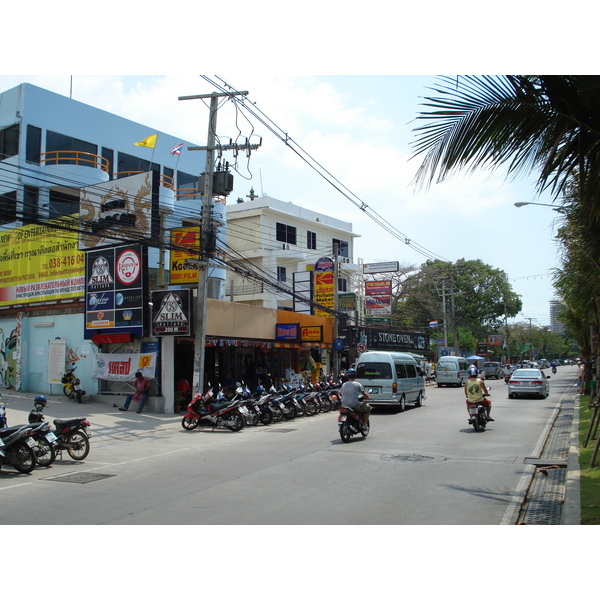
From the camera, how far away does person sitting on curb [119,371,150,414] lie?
66.8 feet

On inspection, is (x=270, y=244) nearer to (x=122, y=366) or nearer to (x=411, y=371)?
(x=411, y=371)

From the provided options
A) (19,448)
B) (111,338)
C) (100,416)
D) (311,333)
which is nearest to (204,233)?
Answer: (111,338)

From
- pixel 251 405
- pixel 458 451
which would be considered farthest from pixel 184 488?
pixel 251 405

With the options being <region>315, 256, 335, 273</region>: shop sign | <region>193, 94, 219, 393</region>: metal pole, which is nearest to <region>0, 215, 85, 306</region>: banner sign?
<region>193, 94, 219, 393</region>: metal pole

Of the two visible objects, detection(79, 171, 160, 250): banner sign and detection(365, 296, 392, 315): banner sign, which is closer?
detection(79, 171, 160, 250): banner sign

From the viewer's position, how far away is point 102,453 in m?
13.6

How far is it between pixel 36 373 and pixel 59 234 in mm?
5958

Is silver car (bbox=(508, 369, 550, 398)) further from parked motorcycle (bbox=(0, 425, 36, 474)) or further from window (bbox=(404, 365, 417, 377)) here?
parked motorcycle (bbox=(0, 425, 36, 474))

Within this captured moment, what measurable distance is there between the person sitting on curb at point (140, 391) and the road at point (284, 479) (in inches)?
113

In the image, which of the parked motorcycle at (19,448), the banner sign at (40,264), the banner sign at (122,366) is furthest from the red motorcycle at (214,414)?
the banner sign at (40,264)

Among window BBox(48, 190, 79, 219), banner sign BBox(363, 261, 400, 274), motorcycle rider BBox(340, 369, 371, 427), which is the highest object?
window BBox(48, 190, 79, 219)

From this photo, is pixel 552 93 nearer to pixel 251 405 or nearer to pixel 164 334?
pixel 251 405

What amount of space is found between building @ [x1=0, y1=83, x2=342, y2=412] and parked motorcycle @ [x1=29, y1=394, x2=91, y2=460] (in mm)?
6547

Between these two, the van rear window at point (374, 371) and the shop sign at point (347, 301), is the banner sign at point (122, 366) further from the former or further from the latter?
the shop sign at point (347, 301)
